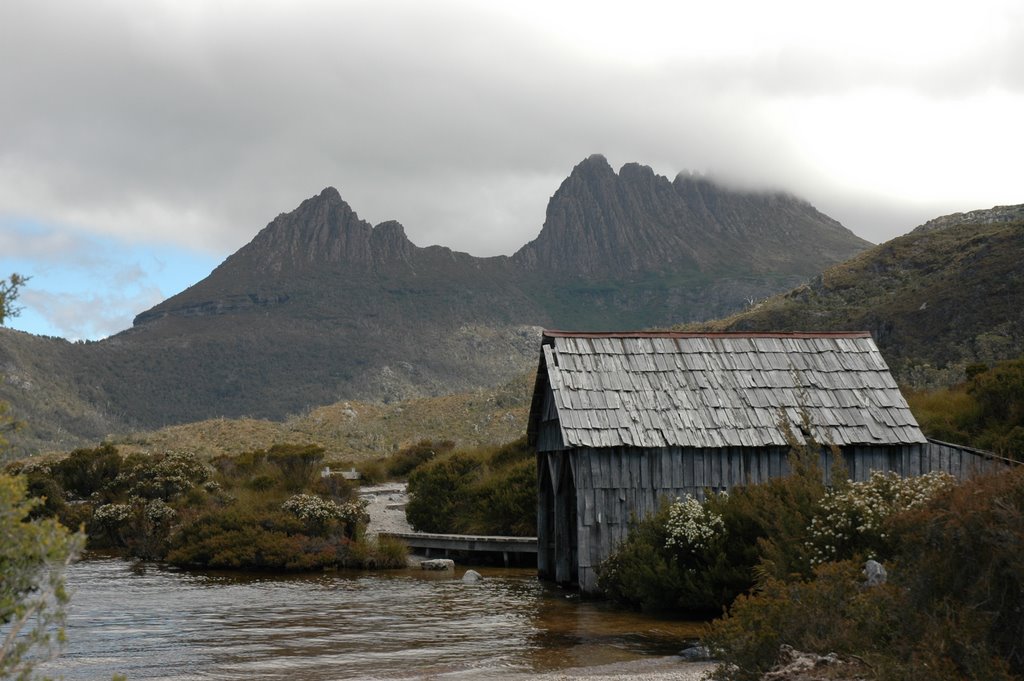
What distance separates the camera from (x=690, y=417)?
16.0m

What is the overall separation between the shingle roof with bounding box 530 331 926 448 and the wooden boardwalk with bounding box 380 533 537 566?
17.0 feet

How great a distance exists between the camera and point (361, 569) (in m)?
22.0

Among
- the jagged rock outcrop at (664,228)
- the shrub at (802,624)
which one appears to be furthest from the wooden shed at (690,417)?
the jagged rock outcrop at (664,228)

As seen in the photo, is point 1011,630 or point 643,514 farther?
point 643,514

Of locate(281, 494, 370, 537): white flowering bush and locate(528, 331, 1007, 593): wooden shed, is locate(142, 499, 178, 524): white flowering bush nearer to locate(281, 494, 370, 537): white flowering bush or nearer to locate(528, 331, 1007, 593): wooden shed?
locate(281, 494, 370, 537): white flowering bush

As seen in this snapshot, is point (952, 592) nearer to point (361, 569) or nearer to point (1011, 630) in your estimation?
point (1011, 630)

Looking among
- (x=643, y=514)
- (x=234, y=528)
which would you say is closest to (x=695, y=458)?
(x=643, y=514)

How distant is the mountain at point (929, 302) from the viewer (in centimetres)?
4256

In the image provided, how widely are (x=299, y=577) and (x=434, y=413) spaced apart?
42.1m

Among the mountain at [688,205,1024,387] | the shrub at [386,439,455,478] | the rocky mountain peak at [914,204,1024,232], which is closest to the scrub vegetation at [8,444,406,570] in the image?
the shrub at [386,439,455,478]

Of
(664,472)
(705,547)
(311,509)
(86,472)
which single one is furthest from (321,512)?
(86,472)

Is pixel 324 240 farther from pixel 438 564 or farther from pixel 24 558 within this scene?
pixel 24 558

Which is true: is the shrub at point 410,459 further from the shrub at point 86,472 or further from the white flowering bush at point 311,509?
the white flowering bush at point 311,509

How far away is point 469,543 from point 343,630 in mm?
9358
